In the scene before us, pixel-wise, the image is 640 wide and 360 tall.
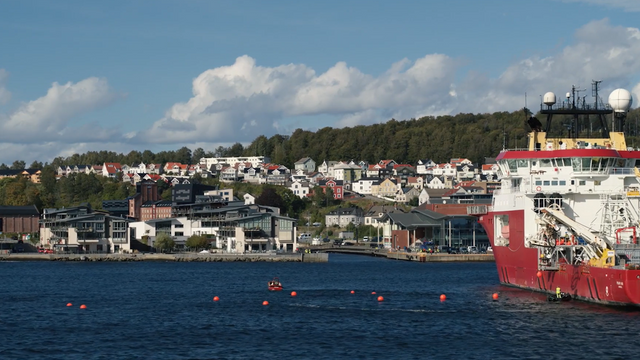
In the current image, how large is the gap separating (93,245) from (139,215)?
4238 centimetres

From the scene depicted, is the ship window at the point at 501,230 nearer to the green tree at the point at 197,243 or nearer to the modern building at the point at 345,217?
the green tree at the point at 197,243

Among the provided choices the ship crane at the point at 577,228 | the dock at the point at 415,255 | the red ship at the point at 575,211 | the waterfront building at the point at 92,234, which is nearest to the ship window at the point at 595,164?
the red ship at the point at 575,211

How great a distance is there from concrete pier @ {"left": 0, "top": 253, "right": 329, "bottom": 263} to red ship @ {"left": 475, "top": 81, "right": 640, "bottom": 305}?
5331 centimetres

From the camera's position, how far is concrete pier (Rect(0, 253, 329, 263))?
118 m

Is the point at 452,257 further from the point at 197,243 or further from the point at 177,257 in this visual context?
the point at 197,243

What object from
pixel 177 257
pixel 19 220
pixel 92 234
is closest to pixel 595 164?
pixel 177 257

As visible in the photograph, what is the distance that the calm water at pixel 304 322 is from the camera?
4147 cm

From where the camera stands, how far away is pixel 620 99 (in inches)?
2496

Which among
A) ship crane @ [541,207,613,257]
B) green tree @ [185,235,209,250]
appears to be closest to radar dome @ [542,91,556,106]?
ship crane @ [541,207,613,257]

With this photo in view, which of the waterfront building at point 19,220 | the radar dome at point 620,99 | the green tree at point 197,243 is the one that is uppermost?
the radar dome at point 620,99

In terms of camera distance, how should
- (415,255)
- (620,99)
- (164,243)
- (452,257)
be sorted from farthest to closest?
(164,243) → (415,255) → (452,257) → (620,99)

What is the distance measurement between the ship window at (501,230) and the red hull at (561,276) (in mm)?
455

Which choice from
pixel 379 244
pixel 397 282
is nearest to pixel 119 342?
pixel 397 282

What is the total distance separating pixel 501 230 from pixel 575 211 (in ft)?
36.5
